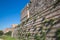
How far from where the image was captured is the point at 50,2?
6.25 meters

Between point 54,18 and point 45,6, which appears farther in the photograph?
point 45,6

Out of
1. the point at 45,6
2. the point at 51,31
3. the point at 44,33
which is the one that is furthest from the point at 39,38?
the point at 45,6

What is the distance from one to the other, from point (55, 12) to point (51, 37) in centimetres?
111

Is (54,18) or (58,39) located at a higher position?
(54,18)

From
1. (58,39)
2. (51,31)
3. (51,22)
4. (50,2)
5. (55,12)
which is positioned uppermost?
(50,2)

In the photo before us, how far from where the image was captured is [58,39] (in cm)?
478

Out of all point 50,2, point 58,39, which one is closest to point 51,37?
point 58,39

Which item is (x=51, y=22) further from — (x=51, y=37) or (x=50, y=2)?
(x=50, y=2)

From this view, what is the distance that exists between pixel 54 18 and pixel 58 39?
111cm

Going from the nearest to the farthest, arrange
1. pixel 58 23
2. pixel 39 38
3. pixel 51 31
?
pixel 58 23, pixel 51 31, pixel 39 38

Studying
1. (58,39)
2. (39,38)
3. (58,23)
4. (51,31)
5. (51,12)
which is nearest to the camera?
(58,39)

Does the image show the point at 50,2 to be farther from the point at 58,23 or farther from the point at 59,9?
the point at 58,23

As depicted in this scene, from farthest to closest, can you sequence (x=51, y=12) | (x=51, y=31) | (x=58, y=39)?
(x=51, y=12) → (x=51, y=31) → (x=58, y=39)

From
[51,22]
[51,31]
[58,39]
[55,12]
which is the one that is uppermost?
[55,12]
